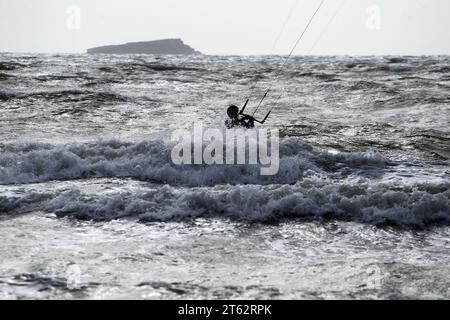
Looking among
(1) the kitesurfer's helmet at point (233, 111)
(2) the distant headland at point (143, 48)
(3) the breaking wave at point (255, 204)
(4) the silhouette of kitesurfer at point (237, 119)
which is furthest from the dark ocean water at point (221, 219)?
(2) the distant headland at point (143, 48)

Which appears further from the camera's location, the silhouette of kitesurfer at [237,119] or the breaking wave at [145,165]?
the silhouette of kitesurfer at [237,119]

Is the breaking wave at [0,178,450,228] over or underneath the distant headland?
underneath

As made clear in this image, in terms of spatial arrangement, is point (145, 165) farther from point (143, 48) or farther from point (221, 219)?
point (143, 48)

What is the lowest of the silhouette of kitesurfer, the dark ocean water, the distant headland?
the dark ocean water

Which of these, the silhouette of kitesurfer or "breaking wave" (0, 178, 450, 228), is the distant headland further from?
"breaking wave" (0, 178, 450, 228)

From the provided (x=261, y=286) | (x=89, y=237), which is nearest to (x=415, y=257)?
(x=261, y=286)

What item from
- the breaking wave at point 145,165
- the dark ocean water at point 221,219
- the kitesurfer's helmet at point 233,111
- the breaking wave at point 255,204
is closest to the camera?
the dark ocean water at point 221,219

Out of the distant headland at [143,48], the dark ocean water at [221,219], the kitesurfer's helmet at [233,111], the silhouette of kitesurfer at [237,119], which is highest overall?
the distant headland at [143,48]

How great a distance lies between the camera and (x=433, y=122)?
1589 centimetres

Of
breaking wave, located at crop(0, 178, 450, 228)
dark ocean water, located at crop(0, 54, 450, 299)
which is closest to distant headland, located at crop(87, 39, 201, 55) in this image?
dark ocean water, located at crop(0, 54, 450, 299)

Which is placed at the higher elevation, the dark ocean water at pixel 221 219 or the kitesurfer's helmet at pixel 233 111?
the kitesurfer's helmet at pixel 233 111

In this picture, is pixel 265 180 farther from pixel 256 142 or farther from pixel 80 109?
pixel 80 109

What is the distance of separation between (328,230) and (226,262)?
5.53 feet

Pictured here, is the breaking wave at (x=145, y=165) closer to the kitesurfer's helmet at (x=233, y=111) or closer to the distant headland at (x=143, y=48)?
the kitesurfer's helmet at (x=233, y=111)
